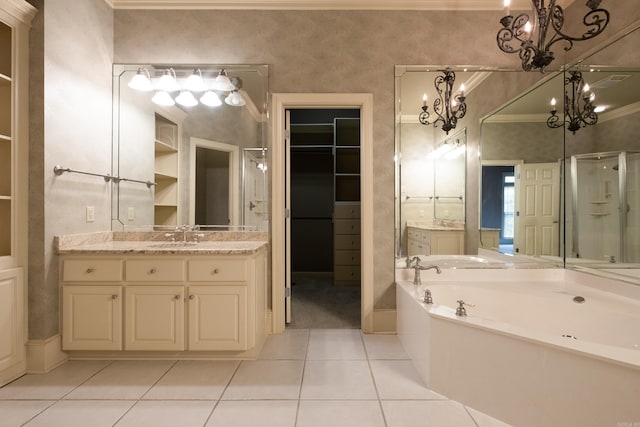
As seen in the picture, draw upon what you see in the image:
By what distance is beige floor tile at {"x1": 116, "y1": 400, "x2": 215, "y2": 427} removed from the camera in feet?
4.97

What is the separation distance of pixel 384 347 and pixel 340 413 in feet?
2.77

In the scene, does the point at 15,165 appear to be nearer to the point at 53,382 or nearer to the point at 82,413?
the point at 53,382

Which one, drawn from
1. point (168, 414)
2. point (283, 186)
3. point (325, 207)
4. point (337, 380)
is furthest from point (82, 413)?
point (325, 207)

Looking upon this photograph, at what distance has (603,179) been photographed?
7.16ft

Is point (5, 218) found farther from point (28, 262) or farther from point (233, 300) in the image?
point (233, 300)

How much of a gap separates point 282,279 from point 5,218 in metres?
1.91

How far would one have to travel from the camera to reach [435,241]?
2637mm

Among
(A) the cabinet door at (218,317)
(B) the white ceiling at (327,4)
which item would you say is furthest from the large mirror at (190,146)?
(A) the cabinet door at (218,317)

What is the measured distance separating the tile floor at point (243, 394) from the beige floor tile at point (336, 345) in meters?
0.02

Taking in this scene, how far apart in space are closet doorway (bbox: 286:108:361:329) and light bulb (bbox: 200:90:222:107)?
157cm

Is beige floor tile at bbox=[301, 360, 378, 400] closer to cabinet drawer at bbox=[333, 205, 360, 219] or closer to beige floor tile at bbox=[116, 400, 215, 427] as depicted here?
beige floor tile at bbox=[116, 400, 215, 427]

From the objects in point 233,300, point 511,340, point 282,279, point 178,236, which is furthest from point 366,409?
point 178,236

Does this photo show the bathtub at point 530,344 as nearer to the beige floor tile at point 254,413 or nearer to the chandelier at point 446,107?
the beige floor tile at point 254,413

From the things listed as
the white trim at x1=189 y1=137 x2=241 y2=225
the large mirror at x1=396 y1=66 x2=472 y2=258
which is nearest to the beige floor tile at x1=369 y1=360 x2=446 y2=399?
the large mirror at x1=396 y1=66 x2=472 y2=258
